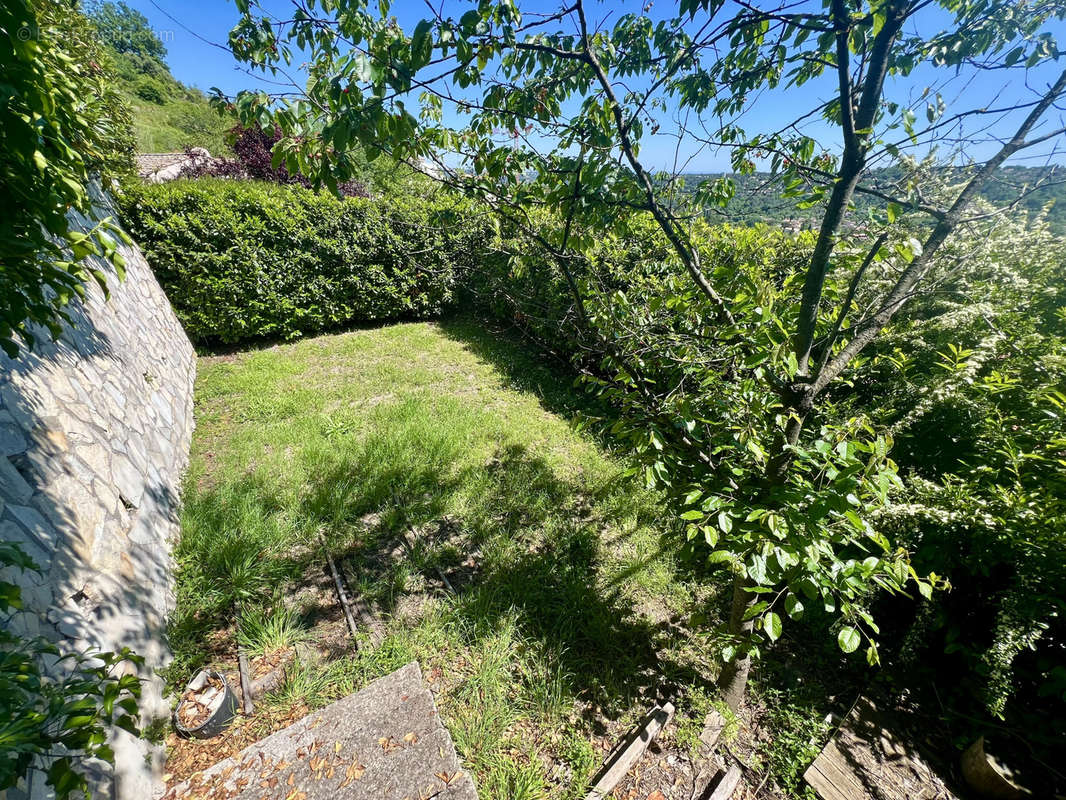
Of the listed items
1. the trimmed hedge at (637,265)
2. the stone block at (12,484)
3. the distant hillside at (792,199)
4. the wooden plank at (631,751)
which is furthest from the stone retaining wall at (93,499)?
the distant hillside at (792,199)

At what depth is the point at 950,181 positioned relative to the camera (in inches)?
74.5

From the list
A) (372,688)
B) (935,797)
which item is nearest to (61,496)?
(372,688)

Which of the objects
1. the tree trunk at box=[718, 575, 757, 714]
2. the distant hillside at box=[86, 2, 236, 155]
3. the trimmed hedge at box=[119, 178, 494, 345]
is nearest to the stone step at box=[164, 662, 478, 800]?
the tree trunk at box=[718, 575, 757, 714]

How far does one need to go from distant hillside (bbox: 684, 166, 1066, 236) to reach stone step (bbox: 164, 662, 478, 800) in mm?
2957

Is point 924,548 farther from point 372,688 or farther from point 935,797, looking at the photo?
point 372,688

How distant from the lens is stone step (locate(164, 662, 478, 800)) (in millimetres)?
1767

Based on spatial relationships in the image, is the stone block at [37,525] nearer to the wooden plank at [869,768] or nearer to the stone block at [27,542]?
the stone block at [27,542]

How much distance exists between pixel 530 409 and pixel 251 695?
3730mm

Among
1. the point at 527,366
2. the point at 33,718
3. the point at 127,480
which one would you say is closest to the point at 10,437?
the point at 127,480

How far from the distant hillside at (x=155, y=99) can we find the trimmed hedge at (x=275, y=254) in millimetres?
18324

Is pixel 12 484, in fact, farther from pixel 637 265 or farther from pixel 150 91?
pixel 150 91

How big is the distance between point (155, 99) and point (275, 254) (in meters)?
33.8

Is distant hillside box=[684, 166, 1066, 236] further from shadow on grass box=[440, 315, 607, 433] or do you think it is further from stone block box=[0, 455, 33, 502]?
stone block box=[0, 455, 33, 502]

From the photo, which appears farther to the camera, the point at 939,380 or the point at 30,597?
the point at 939,380
